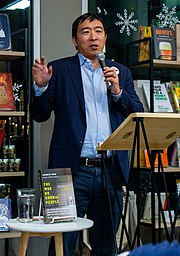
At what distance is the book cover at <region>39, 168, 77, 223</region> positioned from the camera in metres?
2.14

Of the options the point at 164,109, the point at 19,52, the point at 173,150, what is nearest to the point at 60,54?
the point at 19,52

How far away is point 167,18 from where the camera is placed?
3.90 m

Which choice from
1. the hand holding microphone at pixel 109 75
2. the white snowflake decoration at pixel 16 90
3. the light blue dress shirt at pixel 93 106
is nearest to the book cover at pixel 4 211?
the white snowflake decoration at pixel 16 90

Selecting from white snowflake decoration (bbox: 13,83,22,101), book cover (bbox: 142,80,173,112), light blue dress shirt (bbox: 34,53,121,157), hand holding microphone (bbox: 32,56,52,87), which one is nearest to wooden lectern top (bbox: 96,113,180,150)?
light blue dress shirt (bbox: 34,53,121,157)

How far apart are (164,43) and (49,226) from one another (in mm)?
2144

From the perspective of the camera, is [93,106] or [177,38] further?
[177,38]

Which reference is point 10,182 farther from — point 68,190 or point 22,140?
point 68,190

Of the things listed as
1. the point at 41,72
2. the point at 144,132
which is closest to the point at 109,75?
the point at 41,72

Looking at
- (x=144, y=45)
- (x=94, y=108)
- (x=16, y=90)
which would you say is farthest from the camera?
(x=144, y=45)

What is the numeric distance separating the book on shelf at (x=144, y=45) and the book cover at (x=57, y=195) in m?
1.69

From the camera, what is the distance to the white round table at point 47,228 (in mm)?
1980

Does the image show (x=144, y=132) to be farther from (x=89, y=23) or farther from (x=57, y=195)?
(x=89, y=23)

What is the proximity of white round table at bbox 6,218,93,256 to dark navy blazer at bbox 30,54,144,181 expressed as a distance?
48 centimetres

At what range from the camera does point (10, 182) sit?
332 cm
